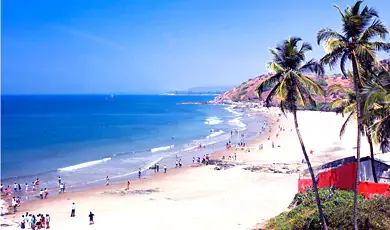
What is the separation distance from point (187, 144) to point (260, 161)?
16.5m

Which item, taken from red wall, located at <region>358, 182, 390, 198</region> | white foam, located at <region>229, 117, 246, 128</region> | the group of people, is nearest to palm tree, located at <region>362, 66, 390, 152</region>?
red wall, located at <region>358, 182, 390, 198</region>

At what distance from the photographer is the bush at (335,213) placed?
12.5 m

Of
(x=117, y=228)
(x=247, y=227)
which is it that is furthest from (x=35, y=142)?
(x=247, y=227)

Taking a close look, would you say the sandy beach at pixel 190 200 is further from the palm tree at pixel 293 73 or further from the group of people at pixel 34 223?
the palm tree at pixel 293 73

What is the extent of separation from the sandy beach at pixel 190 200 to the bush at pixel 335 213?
262 cm

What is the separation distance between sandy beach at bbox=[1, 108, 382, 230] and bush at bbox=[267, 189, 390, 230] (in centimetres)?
262

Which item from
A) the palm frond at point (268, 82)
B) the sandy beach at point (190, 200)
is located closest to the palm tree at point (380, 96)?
the palm frond at point (268, 82)

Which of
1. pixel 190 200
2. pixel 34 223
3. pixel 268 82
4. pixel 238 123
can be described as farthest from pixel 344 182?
pixel 238 123

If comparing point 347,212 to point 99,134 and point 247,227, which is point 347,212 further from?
point 99,134

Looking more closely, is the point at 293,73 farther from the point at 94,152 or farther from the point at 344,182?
the point at 94,152

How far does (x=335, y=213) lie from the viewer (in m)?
13.3

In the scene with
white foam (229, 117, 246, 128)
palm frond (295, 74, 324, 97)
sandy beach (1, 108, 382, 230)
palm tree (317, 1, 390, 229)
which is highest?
palm tree (317, 1, 390, 229)

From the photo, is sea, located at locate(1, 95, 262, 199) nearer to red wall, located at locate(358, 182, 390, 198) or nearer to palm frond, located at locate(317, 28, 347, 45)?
red wall, located at locate(358, 182, 390, 198)

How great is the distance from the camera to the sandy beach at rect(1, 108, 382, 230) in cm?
2009
